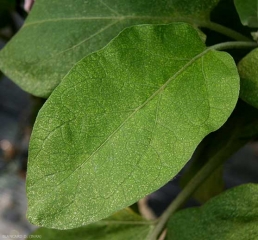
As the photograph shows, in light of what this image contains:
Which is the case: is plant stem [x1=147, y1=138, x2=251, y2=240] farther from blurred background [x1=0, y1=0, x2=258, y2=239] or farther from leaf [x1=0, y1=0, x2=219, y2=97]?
blurred background [x1=0, y1=0, x2=258, y2=239]

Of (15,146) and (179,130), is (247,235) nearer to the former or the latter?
(179,130)

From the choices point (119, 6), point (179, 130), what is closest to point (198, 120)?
point (179, 130)

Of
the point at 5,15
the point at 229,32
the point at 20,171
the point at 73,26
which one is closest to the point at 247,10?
the point at 229,32

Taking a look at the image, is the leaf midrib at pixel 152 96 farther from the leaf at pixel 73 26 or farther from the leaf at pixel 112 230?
the leaf at pixel 112 230

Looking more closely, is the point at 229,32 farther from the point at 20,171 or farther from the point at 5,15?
the point at 20,171

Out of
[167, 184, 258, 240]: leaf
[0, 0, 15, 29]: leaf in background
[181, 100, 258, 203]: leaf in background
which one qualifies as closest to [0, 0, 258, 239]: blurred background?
[0, 0, 15, 29]: leaf in background
